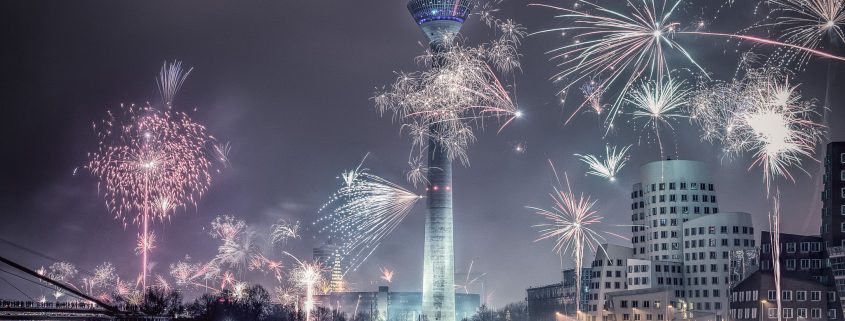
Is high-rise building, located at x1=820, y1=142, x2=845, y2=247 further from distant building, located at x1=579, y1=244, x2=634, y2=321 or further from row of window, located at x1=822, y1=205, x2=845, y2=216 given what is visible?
distant building, located at x1=579, y1=244, x2=634, y2=321

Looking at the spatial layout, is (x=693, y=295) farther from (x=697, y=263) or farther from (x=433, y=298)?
(x=433, y=298)

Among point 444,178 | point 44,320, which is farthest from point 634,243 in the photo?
point 44,320

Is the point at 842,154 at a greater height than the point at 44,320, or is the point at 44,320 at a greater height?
the point at 842,154

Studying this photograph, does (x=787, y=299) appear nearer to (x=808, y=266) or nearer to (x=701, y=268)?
(x=808, y=266)

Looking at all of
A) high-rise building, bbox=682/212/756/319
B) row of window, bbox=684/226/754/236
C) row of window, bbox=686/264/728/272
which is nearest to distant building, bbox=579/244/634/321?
row of window, bbox=686/264/728/272

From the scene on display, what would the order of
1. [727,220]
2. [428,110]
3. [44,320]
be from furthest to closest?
1. [727,220]
2. [428,110]
3. [44,320]

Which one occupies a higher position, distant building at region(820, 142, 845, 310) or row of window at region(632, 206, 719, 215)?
row of window at region(632, 206, 719, 215)

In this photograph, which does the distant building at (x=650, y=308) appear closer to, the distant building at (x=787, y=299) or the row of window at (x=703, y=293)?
the row of window at (x=703, y=293)
